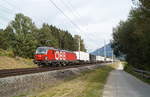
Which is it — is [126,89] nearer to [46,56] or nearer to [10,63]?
[46,56]

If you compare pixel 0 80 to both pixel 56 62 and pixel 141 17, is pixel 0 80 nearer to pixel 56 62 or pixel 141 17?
pixel 141 17

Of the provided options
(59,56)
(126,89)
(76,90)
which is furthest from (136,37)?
(76,90)

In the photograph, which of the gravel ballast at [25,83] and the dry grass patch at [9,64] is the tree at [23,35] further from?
the gravel ballast at [25,83]

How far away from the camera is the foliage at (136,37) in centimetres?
1923

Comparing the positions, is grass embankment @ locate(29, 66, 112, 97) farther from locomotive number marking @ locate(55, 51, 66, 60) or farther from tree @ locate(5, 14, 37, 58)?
tree @ locate(5, 14, 37, 58)

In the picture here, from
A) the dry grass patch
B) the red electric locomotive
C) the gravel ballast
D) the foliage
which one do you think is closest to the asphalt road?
the gravel ballast

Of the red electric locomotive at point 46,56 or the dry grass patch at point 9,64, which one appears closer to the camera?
the red electric locomotive at point 46,56

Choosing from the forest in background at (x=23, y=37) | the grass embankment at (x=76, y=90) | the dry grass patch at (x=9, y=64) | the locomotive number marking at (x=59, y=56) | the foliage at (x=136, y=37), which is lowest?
the grass embankment at (x=76, y=90)

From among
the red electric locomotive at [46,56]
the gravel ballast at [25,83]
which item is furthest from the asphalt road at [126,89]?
the red electric locomotive at [46,56]

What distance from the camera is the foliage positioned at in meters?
19.2

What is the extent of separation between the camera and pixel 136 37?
32438 millimetres

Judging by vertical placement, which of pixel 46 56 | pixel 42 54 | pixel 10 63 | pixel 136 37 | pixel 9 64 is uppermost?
pixel 136 37

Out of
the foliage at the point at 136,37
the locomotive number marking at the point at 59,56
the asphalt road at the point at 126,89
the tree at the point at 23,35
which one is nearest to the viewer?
the asphalt road at the point at 126,89

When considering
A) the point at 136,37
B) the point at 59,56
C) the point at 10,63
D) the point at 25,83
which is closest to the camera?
the point at 25,83
